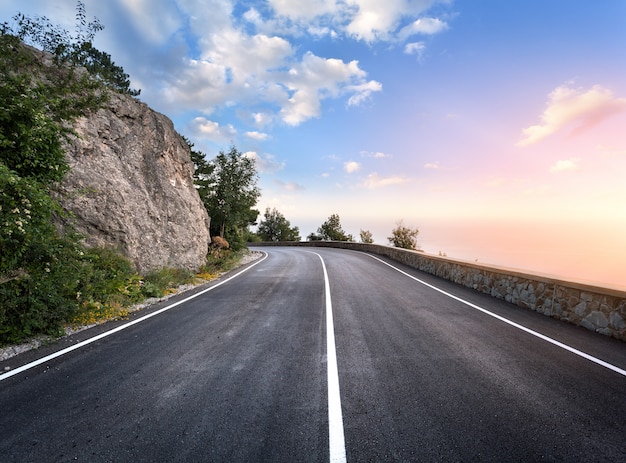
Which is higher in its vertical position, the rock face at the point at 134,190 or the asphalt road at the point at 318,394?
the rock face at the point at 134,190

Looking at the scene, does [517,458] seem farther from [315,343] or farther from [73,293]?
[73,293]

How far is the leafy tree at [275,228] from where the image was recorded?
254ft

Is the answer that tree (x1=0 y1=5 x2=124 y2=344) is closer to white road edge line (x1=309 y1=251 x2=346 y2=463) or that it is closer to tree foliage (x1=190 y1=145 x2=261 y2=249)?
white road edge line (x1=309 y1=251 x2=346 y2=463)

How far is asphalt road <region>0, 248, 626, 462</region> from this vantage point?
265 centimetres

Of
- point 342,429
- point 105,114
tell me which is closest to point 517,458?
point 342,429

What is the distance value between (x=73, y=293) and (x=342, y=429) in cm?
654

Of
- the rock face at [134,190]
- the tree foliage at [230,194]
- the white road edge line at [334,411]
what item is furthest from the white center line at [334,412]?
the tree foliage at [230,194]

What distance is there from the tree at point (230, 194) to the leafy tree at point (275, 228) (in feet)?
172

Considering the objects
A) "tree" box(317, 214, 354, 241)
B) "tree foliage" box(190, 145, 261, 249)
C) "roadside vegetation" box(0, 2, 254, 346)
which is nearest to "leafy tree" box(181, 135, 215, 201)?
"tree foliage" box(190, 145, 261, 249)

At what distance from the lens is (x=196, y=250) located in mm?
14195

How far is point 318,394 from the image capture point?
11.5 ft

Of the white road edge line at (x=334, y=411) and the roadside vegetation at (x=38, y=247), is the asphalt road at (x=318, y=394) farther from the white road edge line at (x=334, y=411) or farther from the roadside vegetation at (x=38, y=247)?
the roadside vegetation at (x=38, y=247)

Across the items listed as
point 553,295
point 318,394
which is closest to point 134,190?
point 318,394

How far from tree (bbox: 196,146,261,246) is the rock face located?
7.54 m
